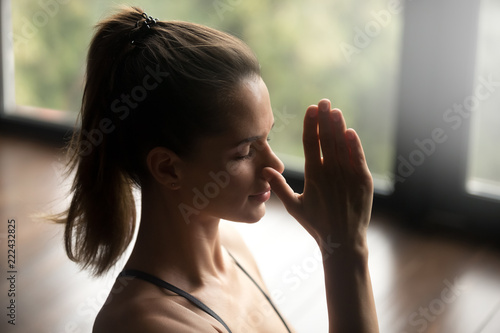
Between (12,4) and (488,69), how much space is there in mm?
2895

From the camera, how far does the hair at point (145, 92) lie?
3.71 ft

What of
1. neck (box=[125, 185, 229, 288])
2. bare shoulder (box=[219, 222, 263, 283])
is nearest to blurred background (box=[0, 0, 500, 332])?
bare shoulder (box=[219, 222, 263, 283])

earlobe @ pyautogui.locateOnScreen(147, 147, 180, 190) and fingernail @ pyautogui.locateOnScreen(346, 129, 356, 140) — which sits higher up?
fingernail @ pyautogui.locateOnScreen(346, 129, 356, 140)

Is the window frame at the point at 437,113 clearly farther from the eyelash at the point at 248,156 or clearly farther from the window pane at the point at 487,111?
the eyelash at the point at 248,156

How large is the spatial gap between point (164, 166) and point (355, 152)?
33cm

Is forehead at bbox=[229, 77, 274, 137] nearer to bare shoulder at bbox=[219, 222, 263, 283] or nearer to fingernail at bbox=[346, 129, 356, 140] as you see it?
fingernail at bbox=[346, 129, 356, 140]

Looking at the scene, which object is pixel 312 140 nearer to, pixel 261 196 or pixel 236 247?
pixel 261 196

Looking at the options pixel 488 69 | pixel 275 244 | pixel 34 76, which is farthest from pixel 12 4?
pixel 488 69

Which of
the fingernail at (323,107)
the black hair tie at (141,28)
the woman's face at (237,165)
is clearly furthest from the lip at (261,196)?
the black hair tie at (141,28)

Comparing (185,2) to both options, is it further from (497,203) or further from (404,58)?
(497,203)

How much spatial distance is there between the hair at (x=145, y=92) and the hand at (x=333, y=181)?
160 mm

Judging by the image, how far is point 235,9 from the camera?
10.5 feet

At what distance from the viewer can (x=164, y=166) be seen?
3.86 feet

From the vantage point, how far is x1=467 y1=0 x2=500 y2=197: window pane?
2.56 meters
